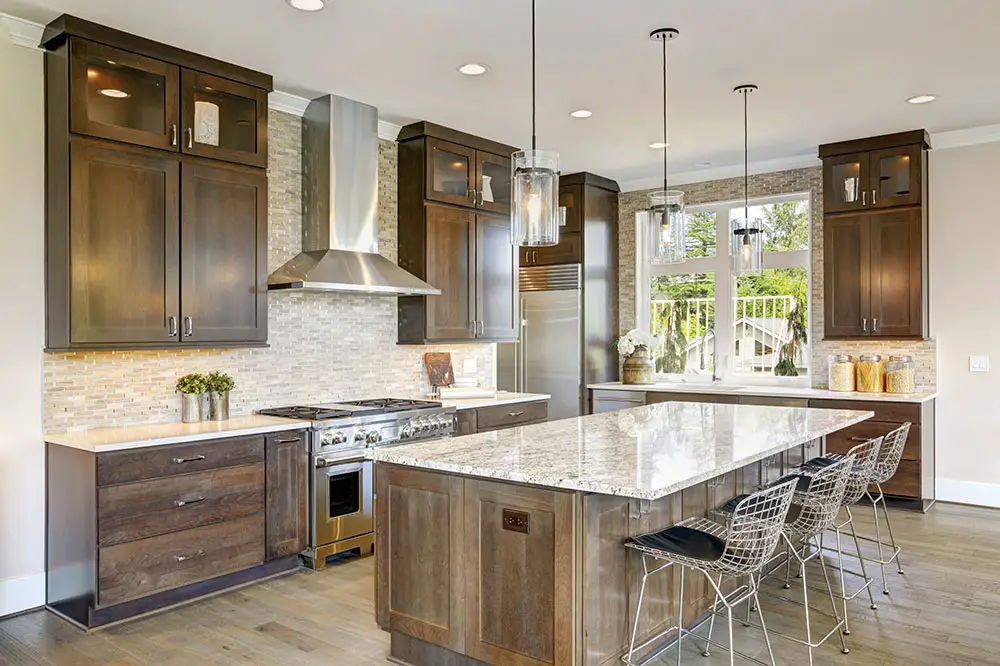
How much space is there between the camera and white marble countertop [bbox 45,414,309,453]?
3.36 metres

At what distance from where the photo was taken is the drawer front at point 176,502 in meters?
3.33

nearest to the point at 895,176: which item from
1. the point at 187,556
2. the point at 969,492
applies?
the point at 969,492

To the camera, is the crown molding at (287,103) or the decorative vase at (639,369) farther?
the decorative vase at (639,369)

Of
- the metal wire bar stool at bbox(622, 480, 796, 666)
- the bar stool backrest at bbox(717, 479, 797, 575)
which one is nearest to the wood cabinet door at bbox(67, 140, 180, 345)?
the metal wire bar stool at bbox(622, 480, 796, 666)

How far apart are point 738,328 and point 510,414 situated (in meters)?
2.66

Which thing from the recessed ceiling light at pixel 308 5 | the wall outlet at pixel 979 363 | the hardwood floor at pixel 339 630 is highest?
the recessed ceiling light at pixel 308 5

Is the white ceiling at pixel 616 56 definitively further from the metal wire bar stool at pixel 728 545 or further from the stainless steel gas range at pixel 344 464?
the metal wire bar stool at pixel 728 545

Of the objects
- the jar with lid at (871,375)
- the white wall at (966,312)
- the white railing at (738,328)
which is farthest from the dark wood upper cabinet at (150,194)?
the white wall at (966,312)

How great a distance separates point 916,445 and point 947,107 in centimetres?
244

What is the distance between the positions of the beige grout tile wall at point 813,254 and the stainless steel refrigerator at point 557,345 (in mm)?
595

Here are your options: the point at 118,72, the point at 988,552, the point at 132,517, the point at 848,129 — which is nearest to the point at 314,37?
the point at 118,72

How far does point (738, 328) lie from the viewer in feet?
22.8

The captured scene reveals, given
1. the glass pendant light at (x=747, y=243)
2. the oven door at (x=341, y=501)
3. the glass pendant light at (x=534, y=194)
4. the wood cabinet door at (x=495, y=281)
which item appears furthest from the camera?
the wood cabinet door at (x=495, y=281)

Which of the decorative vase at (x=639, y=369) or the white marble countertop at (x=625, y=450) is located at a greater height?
the decorative vase at (x=639, y=369)
